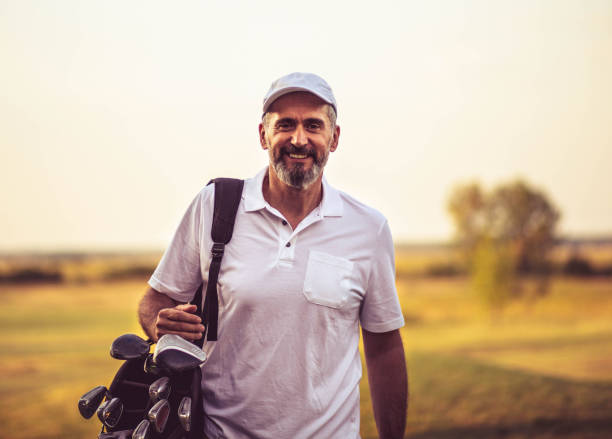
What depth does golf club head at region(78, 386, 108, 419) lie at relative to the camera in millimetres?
2062

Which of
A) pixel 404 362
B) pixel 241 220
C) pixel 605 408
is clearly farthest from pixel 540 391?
pixel 241 220

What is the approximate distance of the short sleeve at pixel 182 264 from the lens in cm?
240

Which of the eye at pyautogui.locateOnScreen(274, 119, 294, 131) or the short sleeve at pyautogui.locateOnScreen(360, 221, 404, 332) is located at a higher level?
the eye at pyautogui.locateOnScreen(274, 119, 294, 131)

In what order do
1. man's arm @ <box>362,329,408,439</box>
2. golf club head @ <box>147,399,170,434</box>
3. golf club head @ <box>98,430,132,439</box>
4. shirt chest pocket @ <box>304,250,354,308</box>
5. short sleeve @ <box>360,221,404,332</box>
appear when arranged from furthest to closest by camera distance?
man's arm @ <box>362,329,408,439</box>
short sleeve @ <box>360,221,404,332</box>
shirt chest pocket @ <box>304,250,354,308</box>
golf club head @ <box>98,430,132,439</box>
golf club head @ <box>147,399,170,434</box>

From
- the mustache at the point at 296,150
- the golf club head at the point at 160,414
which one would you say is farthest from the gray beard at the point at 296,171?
the golf club head at the point at 160,414

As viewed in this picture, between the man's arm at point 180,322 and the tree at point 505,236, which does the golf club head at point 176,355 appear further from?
the tree at point 505,236

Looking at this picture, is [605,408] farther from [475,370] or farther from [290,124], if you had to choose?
[290,124]

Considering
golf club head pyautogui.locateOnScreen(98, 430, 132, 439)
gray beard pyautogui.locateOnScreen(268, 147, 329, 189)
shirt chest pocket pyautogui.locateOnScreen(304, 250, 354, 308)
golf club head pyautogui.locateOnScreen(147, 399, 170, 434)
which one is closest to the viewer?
golf club head pyautogui.locateOnScreen(147, 399, 170, 434)

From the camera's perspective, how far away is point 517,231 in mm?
30062

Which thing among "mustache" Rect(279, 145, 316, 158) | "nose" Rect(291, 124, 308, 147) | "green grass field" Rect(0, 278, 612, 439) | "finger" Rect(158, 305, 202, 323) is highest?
"nose" Rect(291, 124, 308, 147)

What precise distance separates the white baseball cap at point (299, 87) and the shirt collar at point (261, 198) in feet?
1.05

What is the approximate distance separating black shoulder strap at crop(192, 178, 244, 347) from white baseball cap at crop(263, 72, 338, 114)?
412 millimetres

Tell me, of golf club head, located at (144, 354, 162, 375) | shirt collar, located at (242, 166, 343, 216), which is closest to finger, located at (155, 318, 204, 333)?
golf club head, located at (144, 354, 162, 375)

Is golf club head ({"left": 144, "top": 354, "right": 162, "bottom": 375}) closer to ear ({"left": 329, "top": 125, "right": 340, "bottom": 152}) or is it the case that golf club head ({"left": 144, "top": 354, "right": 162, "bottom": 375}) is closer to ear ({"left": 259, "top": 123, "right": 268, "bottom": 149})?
ear ({"left": 259, "top": 123, "right": 268, "bottom": 149})
